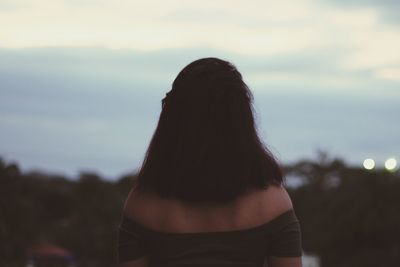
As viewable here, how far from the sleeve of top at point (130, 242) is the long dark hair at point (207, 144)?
0.15 metres

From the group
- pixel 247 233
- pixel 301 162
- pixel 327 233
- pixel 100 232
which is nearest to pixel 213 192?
pixel 247 233

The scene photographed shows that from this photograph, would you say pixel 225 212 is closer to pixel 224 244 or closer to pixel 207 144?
pixel 224 244

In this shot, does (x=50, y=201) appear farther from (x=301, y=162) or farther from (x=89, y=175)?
(x=301, y=162)

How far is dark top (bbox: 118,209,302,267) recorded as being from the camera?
3.33 m

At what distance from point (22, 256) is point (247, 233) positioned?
2739cm

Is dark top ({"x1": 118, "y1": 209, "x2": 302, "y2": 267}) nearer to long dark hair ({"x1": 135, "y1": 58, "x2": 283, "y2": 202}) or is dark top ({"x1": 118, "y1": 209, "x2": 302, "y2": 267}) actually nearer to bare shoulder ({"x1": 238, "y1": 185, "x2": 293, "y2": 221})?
bare shoulder ({"x1": 238, "y1": 185, "x2": 293, "y2": 221})

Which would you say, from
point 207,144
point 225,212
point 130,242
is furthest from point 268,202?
point 130,242

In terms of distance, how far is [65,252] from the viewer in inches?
2206

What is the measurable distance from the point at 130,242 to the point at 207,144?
46 centimetres

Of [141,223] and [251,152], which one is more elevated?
[251,152]

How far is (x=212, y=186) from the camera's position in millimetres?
3293

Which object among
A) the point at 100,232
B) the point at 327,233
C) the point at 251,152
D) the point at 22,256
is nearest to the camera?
the point at 251,152

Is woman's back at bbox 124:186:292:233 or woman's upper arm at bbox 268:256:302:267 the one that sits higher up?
woman's back at bbox 124:186:292:233

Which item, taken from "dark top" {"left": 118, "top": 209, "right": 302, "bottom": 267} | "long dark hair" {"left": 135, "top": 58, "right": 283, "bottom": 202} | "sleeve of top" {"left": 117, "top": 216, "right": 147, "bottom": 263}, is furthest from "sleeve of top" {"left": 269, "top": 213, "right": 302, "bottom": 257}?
"sleeve of top" {"left": 117, "top": 216, "right": 147, "bottom": 263}
